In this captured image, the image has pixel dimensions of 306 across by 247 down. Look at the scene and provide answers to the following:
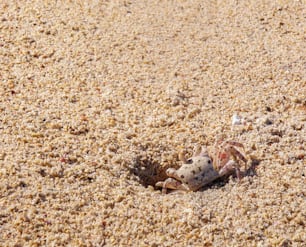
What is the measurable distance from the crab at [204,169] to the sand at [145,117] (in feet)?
0.18

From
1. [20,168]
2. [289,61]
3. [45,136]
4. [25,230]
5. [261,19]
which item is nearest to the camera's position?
[25,230]

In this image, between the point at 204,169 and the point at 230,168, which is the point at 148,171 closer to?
the point at 204,169

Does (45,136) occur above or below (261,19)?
below

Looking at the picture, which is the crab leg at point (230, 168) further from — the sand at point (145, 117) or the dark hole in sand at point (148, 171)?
the dark hole in sand at point (148, 171)

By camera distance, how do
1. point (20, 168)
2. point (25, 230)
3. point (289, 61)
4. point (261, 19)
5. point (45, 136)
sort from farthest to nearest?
point (261, 19) → point (289, 61) → point (45, 136) → point (20, 168) → point (25, 230)

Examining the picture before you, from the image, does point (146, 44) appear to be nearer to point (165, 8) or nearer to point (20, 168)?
point (165, 8)

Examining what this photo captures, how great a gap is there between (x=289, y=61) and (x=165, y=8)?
1076 mm

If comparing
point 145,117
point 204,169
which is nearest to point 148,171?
point 204,169

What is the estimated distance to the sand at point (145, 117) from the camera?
3.16m

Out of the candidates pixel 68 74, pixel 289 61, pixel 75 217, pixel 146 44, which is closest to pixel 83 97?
pixel 68 74

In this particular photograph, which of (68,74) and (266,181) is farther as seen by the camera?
(68,74)

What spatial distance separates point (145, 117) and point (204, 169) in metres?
0.54

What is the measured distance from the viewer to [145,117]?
3.84 m

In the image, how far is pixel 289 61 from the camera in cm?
439
